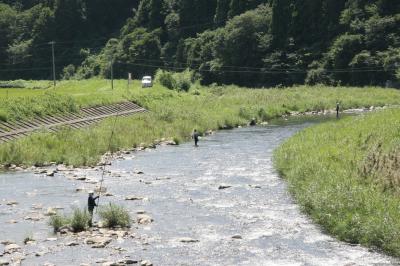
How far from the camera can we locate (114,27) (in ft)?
591

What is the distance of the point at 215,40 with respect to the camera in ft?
431

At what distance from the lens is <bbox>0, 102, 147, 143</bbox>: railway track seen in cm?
5427

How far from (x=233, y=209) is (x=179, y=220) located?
3.32m

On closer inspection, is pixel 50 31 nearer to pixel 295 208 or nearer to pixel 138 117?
pixel 138 117

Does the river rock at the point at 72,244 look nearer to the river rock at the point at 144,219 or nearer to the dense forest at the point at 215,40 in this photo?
the river rock at the point at 144,219

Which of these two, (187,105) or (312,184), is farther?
(187,105)

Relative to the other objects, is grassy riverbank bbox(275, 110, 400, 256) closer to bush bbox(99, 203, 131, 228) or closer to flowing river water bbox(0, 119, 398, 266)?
flowing river water bbox(0, 119, 398, 266)

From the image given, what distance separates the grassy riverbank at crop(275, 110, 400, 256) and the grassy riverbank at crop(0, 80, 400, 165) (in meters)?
16.6

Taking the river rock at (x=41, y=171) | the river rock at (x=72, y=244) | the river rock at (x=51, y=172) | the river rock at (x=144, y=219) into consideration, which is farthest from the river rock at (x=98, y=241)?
the river rock at (x=41, y=171)

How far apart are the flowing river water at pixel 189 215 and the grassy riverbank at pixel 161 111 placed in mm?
4395

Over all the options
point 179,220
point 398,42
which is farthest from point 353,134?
point 398,42

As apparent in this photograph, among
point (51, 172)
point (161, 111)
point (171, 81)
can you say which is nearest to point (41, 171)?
point (51, 172)

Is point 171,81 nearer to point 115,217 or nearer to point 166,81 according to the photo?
point 166,81

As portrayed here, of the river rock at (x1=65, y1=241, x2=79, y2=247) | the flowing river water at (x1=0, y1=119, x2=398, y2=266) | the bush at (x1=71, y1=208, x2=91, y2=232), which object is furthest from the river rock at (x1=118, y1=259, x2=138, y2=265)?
the bush at (x1=71, y1=208, x2=91, y2=232)
